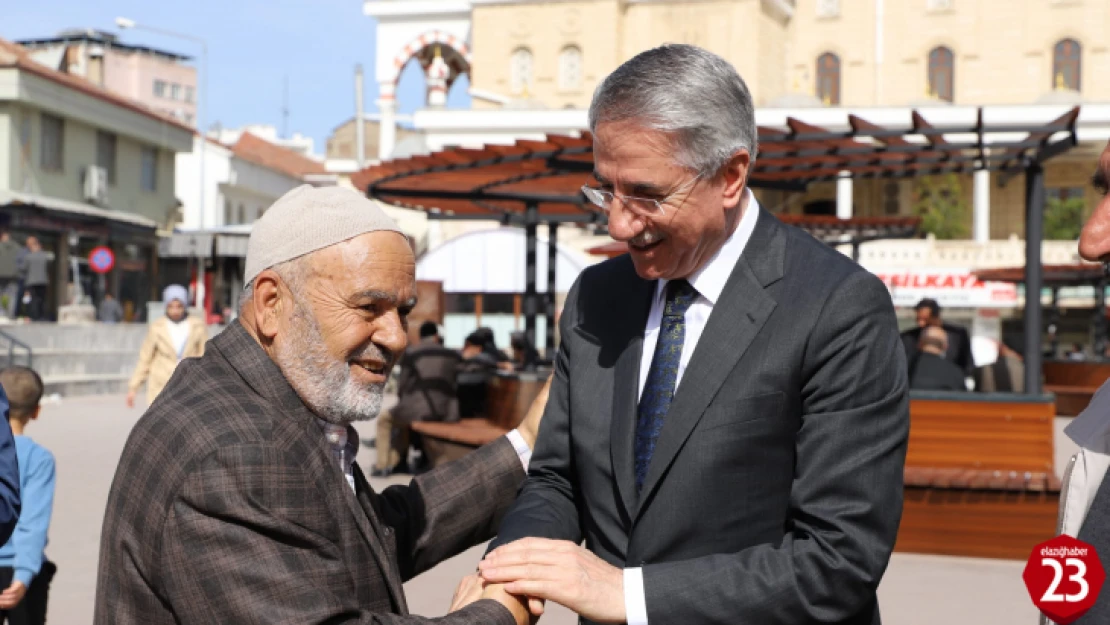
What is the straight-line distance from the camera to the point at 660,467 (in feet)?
7.72

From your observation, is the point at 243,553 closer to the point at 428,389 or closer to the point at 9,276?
the point at 428,389

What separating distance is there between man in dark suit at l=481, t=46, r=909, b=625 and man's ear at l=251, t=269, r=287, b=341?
1.98 feet

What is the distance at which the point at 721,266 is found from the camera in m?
2.49

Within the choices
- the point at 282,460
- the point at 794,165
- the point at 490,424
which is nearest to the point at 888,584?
the point at 794,165

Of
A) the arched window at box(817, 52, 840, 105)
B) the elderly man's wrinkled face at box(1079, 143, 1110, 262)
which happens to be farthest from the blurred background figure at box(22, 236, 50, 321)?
the arched window at box(817, 52, 840, 105)

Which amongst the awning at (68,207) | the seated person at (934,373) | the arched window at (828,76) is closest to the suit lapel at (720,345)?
the seated person at (934,373)

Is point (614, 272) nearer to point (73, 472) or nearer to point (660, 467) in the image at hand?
point (660, 467)

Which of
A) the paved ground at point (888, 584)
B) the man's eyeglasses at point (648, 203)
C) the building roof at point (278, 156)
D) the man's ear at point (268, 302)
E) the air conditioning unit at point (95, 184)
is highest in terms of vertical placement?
the building roof at point (278, 156)

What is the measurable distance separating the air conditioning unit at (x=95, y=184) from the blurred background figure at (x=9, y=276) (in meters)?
12.1

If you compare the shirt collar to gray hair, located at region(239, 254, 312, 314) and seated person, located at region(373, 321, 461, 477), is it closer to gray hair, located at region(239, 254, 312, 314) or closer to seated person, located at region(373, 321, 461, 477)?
gray hair, located at region(239, 254, 312, 314)

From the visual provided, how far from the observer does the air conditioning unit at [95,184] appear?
36.3 metres

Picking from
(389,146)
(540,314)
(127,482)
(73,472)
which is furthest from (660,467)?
(389,146)

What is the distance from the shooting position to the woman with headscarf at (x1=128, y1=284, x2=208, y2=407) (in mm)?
12195

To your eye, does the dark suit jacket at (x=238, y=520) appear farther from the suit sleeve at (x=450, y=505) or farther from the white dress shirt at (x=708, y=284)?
the white dress shirt at (x=708, y=284)
